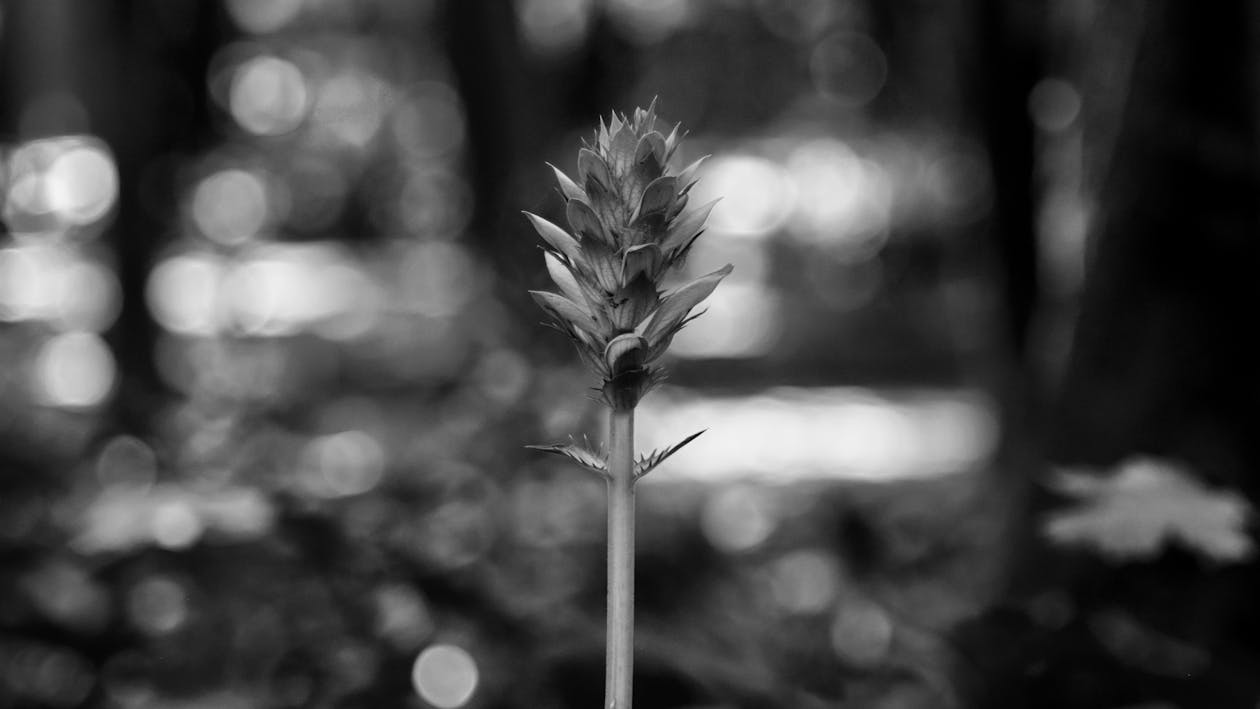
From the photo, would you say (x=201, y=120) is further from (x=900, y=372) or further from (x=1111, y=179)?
(x=1111, y=179)

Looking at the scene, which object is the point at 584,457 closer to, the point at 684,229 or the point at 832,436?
the point at 684,229

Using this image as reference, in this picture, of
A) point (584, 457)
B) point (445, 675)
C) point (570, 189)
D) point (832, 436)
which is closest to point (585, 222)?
point (570, 189)

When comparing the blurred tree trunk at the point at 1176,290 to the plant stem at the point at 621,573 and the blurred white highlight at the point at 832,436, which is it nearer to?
the plant stem at the point at 621,573

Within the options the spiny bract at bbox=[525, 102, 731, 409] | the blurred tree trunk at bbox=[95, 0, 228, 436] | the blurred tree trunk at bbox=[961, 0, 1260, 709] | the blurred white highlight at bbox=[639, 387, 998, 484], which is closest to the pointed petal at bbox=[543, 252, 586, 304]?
the spiny bract at bbox=[525, 102, 731, 409]

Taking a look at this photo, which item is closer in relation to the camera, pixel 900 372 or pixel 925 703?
pixel 925 703

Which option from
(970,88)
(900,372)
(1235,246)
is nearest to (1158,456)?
(1235,246)

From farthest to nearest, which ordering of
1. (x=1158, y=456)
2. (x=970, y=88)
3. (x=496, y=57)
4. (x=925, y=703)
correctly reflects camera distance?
1. (x=496, y=57)
2. (x=970, y=88)
3. (x=1158, y=456)
4. (x=925, y=703)
